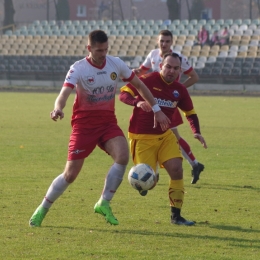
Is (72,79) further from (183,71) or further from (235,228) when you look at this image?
(183,71)

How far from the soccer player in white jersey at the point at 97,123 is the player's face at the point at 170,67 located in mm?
365

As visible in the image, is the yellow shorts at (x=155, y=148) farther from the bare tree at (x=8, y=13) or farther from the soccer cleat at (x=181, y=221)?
the bare tree at (x=8, y=13)

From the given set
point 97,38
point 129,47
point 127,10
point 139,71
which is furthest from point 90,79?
point 127,10

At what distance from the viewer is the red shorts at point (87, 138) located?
6.85m

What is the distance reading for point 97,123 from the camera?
272 inches

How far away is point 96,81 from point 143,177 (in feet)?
3.45

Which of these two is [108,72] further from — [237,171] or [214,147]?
[214,147]

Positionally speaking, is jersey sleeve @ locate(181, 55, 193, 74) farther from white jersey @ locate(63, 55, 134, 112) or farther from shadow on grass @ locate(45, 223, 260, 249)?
shadow on grass @ locate(45, 223, 260, 249)

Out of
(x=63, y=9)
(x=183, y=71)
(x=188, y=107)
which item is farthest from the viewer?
(x=63, y=9)

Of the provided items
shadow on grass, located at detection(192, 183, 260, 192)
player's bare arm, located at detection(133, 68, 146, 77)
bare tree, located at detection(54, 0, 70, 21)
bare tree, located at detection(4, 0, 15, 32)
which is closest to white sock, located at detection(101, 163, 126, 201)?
shadow on grass, located at detection(192, 183, 260, 192)

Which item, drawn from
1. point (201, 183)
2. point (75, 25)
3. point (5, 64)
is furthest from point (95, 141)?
point (75, 25)

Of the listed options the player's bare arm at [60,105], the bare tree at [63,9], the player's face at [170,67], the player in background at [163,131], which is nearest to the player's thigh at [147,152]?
the player in background at [163,131]

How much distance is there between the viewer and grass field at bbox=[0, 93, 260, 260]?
5.85m

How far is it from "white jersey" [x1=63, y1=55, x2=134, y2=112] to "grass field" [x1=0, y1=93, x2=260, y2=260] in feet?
3.84
